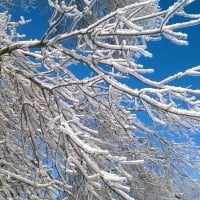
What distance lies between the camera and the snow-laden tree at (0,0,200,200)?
245 centimetres

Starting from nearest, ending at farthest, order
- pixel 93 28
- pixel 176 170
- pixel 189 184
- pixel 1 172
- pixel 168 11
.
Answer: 1. pixel 168 11
2. pixel 93 28
3. pixel 1 172
4. pixel 176 170
5. pixel 189 184

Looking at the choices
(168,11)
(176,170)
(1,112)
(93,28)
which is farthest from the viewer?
(176,170)

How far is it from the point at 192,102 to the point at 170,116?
175mm

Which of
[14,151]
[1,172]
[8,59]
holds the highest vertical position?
[8,59]

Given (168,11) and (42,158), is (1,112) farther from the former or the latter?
(168,11)

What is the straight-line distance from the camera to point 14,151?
12.7ft

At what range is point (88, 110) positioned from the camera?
13.6 ft

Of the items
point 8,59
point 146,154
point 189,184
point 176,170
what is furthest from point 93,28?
point 189,184

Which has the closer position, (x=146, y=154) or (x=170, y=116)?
(x=170, y=116)

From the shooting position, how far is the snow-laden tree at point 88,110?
2.45 meters

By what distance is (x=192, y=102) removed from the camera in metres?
2.62

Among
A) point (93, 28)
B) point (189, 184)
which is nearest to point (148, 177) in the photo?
point (189, 184)

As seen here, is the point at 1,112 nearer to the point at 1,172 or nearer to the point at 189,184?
the point at 1,172

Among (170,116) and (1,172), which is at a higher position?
(170,116)
